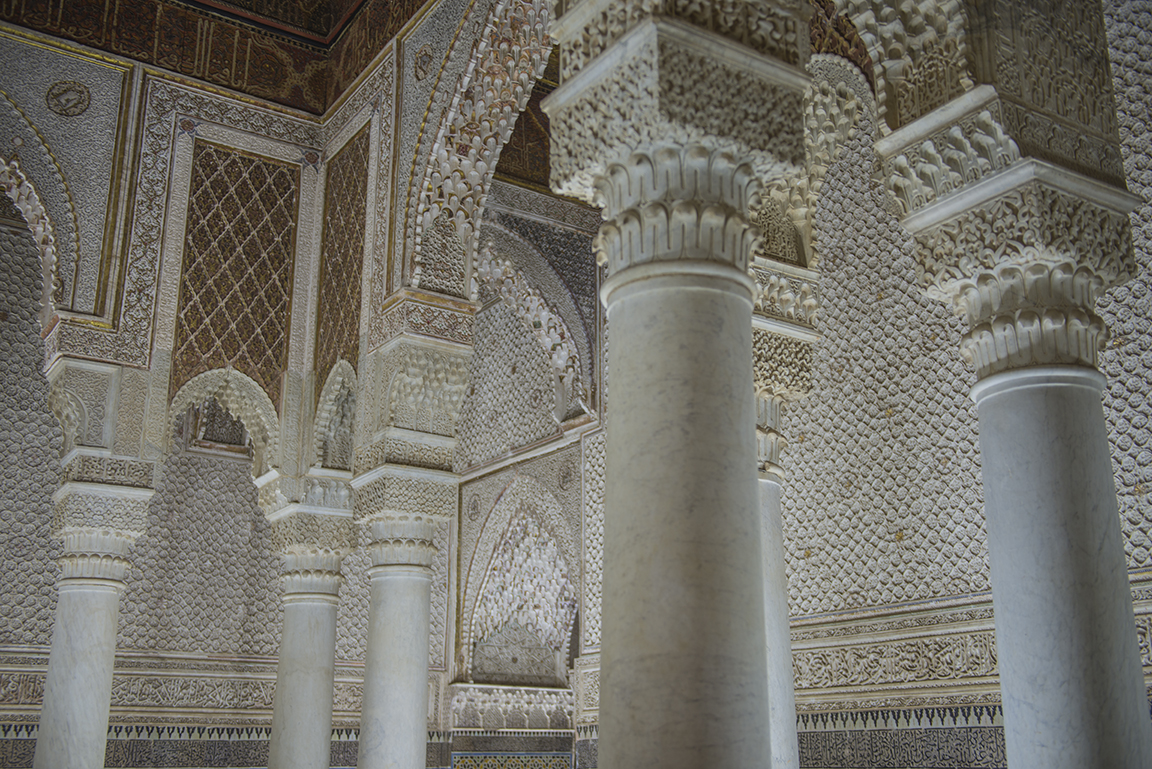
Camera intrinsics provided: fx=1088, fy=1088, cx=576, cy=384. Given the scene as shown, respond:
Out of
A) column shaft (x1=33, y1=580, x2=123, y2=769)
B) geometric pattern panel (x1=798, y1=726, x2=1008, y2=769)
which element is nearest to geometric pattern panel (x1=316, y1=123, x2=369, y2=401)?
column shaft (x1=33, y1=580, x2=123, y2=769)

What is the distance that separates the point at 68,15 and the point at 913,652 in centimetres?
617

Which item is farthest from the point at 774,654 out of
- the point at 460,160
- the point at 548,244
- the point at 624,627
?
the point at 548,244

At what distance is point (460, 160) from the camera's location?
20.5ft

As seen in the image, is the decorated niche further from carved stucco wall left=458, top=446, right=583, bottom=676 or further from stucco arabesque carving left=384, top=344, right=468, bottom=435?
stucco arabesque carving left=384, top=344, right=468, bottom=435

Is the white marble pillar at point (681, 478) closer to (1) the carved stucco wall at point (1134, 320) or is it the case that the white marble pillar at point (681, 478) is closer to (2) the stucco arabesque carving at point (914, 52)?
(2) the stucco arabesque carving at point (914, 52)

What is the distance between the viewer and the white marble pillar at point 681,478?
7.77 ft

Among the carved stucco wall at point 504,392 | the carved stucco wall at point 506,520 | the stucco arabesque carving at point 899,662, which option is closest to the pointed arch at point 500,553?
the carved stucco wall at point 506,520

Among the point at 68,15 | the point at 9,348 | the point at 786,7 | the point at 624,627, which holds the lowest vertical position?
the point at 624,627

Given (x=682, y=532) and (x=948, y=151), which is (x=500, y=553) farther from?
(x=682, y=532)

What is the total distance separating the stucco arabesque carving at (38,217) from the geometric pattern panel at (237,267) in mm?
736

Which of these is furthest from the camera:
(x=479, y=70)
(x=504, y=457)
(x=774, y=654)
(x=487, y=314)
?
(x=487, y=314)

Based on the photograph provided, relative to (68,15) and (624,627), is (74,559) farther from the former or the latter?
(624,627)

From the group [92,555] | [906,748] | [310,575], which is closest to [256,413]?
[310,575]

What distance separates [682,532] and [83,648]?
478 cm
